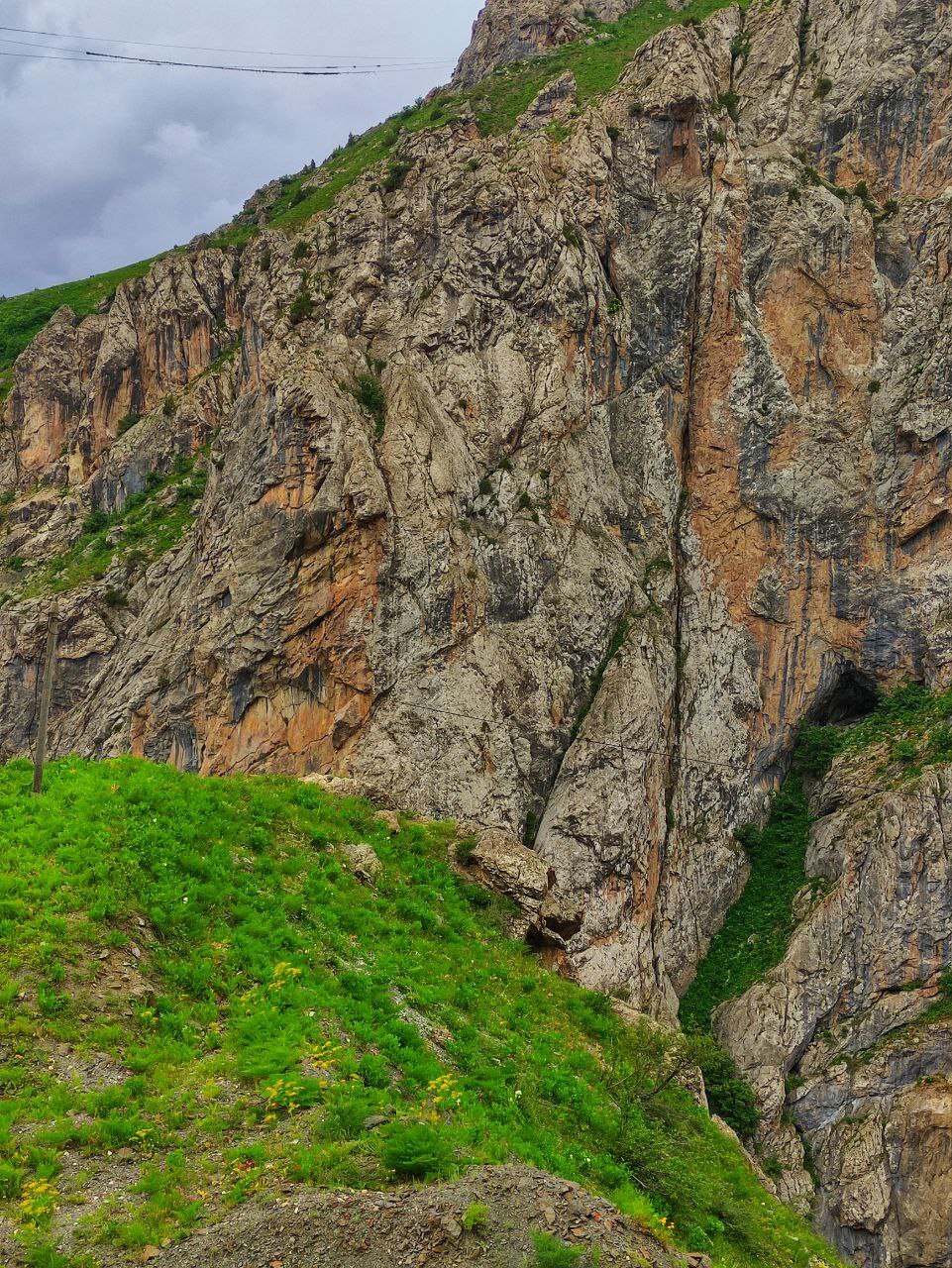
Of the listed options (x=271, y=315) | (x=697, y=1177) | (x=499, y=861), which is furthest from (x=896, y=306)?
(x=697, y=1177)

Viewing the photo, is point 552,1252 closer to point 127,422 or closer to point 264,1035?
point 264,1035

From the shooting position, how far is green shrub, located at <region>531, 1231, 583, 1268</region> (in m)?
7.72

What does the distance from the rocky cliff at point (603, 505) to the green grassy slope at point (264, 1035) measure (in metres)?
19.0

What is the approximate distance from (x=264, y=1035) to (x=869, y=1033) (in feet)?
101

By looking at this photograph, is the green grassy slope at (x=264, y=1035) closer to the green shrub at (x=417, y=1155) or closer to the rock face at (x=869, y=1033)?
the green shrub at (x=417, y=1155)

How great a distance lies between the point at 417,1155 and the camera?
28.8ft

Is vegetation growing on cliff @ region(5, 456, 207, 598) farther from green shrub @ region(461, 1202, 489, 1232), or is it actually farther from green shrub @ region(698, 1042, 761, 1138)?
green shrub @ region(461, 1202, 489, 1232)

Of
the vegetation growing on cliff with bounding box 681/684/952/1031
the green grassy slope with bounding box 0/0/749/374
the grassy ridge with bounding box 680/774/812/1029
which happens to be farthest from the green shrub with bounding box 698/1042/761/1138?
the green grassy slope with bounding box 0/0/749/374

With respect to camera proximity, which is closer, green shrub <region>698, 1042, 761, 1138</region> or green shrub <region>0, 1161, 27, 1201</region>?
green shrub <region>0, 1161, 27, 1201</region>

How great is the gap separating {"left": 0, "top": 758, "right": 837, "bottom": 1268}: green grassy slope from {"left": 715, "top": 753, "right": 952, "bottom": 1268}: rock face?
19121mm

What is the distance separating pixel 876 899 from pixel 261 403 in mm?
34551

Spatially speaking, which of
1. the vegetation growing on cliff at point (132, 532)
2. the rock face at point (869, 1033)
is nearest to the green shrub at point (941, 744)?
the rock face at point (869, 1033)

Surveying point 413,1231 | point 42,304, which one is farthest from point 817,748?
point 42,304

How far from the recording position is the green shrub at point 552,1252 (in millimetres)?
7723
